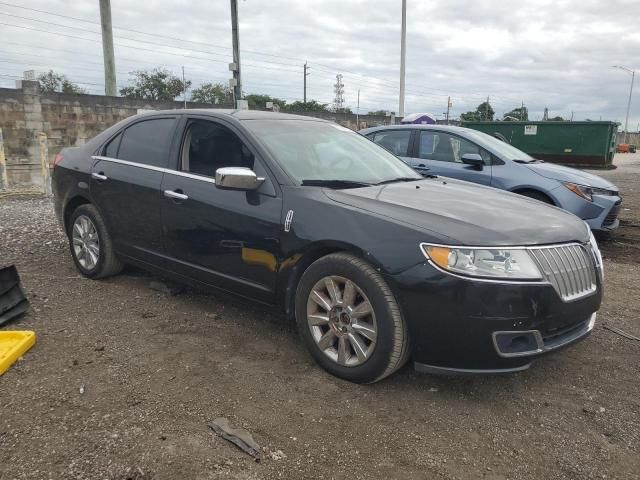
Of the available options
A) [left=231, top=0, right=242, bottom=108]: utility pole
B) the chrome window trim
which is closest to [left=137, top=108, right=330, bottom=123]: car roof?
the chrome window trim

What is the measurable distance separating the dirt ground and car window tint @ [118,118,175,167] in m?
1.25

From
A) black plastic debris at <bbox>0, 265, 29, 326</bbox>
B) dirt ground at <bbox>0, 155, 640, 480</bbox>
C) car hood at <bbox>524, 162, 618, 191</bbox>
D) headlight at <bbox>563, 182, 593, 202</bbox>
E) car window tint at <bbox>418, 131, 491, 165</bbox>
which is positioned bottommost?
dirt ground at <bbox>0, 155, 640, 480</bbox>

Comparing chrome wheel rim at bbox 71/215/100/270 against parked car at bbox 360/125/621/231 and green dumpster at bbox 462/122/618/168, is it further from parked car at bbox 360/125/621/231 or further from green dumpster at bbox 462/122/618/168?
green dumpster at bbox 462/122/618/168

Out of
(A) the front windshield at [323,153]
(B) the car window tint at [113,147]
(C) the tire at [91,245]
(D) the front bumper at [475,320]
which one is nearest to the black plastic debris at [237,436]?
(D) the front bumper at [475,320]

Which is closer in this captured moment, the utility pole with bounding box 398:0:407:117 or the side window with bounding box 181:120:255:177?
the side window with bounding box 181:120:255:177

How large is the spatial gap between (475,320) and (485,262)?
0.98 feet

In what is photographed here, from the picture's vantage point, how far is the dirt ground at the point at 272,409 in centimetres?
234

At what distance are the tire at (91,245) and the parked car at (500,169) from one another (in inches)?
144

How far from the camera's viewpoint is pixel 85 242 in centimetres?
482

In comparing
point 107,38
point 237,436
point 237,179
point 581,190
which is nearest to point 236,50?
point 107,38

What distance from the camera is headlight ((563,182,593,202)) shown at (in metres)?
6.48

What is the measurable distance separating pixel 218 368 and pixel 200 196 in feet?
4.07

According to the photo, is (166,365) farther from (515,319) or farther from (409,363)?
(515,319)

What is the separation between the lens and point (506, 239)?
8.96 feet
